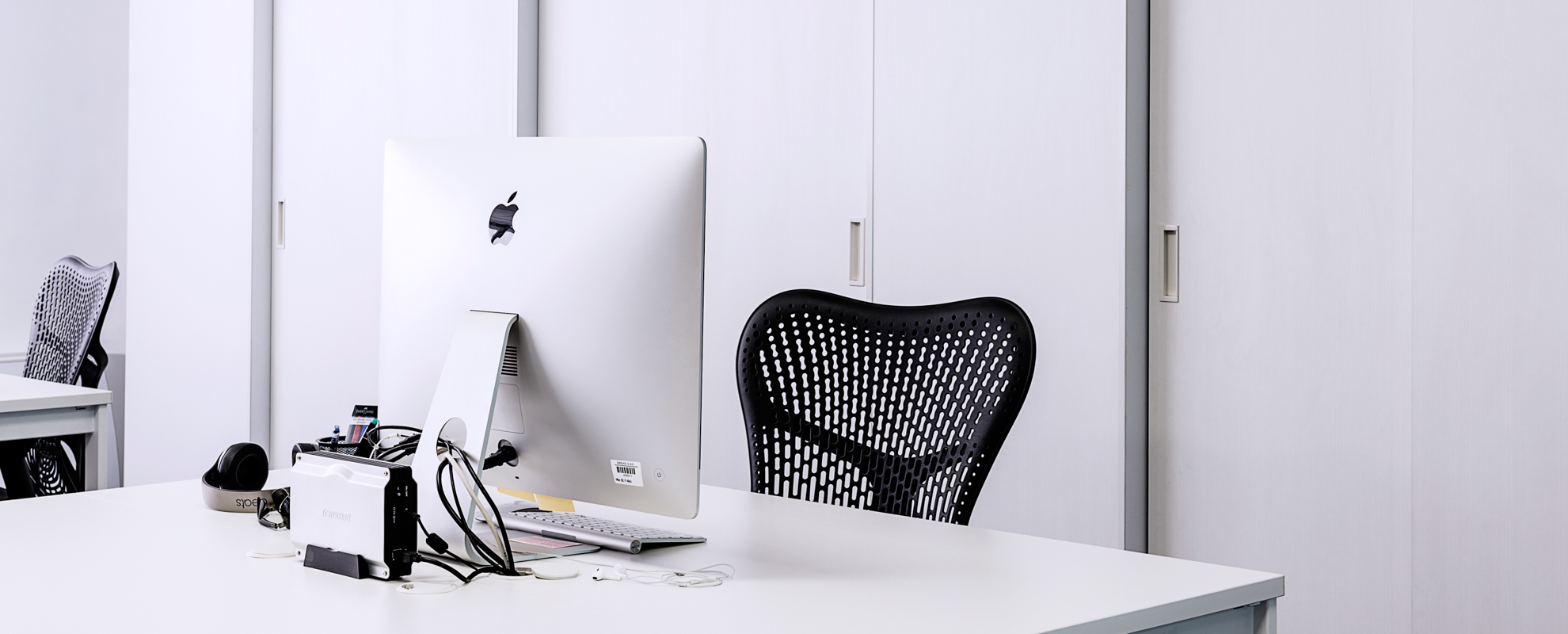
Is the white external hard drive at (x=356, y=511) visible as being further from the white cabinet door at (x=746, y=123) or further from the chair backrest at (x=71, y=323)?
the chair backrest at (x=71, y=323)

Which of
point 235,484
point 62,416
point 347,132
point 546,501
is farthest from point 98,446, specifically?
point 546,501

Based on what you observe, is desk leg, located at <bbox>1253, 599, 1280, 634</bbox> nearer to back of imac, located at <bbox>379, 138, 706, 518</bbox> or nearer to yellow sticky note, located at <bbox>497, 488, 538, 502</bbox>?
back of imac, located at <bbox>379, 138, 706, 518</bbox>

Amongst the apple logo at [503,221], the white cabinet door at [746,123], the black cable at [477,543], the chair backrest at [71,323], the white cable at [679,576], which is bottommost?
the white cable at [679,576]

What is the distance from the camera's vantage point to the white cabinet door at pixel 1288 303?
2043mm

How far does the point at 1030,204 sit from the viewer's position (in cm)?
245

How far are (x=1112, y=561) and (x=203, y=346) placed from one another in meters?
3.75

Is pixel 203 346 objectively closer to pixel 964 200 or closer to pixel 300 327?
pixel 300 327

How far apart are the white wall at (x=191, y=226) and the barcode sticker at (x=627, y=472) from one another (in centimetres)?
319

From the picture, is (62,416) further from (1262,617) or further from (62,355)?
(1262,617)

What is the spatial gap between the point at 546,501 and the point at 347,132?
2.79m

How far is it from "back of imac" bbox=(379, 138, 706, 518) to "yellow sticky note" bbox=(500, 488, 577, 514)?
0.05ft

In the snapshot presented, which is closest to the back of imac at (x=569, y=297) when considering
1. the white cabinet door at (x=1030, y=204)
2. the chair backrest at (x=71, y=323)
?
the white cabinet door at (x=1030, y=204)

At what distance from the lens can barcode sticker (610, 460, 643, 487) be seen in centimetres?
128

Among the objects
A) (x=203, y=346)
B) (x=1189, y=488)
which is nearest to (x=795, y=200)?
(x=1189, y=488)
